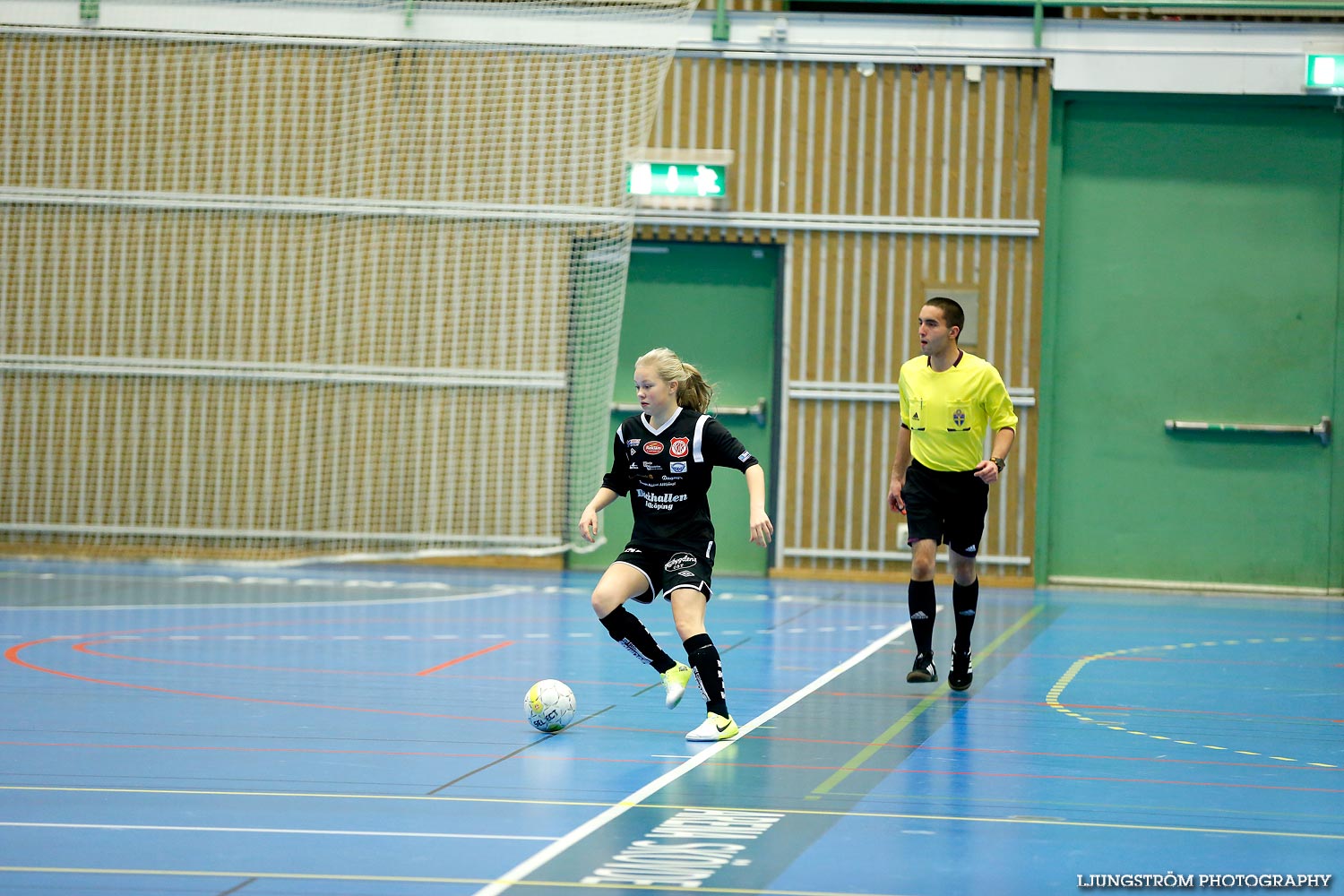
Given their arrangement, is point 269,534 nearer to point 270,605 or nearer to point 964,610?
point 270,605

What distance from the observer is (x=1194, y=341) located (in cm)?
1583

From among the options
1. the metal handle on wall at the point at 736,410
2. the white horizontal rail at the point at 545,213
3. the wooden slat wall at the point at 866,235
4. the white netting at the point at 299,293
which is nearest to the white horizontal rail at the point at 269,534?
the white netting at the point at 299,293

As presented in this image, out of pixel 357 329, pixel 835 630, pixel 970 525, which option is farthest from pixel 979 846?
pixel 357 329

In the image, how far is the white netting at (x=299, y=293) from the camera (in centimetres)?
1606

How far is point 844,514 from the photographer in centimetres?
1608

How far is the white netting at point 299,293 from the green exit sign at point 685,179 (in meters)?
0.39

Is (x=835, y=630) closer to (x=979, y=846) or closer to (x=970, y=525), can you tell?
(x=970, y=525)

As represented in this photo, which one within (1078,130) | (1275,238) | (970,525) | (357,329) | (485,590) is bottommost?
(485,590)

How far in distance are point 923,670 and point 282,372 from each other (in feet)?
32.1

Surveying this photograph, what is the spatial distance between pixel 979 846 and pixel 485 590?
9572mm

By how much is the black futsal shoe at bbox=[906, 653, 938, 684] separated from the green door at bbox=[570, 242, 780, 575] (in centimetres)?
772

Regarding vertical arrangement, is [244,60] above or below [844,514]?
above

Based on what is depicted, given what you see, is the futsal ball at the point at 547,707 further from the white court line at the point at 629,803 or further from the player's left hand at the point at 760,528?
the player's left hand at the point at 760,528

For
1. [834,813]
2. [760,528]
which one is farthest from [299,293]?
[834,813]
